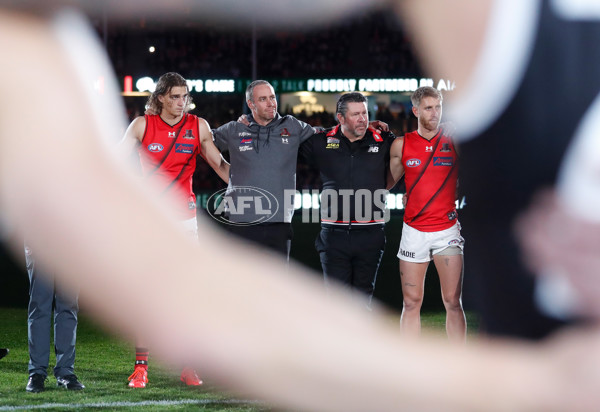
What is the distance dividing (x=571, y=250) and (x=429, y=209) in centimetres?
428

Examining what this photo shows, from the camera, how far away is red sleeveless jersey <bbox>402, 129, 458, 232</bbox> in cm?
502

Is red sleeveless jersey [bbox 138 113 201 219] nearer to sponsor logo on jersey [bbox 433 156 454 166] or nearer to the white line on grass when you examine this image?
the white line on grass

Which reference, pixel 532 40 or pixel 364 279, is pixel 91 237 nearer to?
pixel 532 40

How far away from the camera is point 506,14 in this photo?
770 mm

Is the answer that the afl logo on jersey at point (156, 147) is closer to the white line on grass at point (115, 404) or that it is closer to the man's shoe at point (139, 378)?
the man's shoe at point (139, 378)

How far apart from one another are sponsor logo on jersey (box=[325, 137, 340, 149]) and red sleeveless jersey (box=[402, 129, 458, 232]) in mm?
462

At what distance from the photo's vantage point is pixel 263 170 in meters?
5.26

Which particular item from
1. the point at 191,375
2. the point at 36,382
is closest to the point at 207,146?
the point at 36,382

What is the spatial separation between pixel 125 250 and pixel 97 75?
127mm

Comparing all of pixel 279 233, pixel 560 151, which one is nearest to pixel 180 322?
pixel 560 151

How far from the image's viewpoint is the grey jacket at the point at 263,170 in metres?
5.25

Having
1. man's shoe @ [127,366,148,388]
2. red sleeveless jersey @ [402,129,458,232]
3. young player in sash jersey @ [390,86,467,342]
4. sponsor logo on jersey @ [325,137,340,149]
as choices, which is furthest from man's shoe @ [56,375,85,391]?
red sleeveless jersey @ [402,129,458,232]

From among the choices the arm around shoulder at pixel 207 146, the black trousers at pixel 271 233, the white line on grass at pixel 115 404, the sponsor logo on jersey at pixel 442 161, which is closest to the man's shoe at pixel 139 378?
the white line on grass at pixel 115 404

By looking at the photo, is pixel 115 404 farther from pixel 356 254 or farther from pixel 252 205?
pixel 356 254
